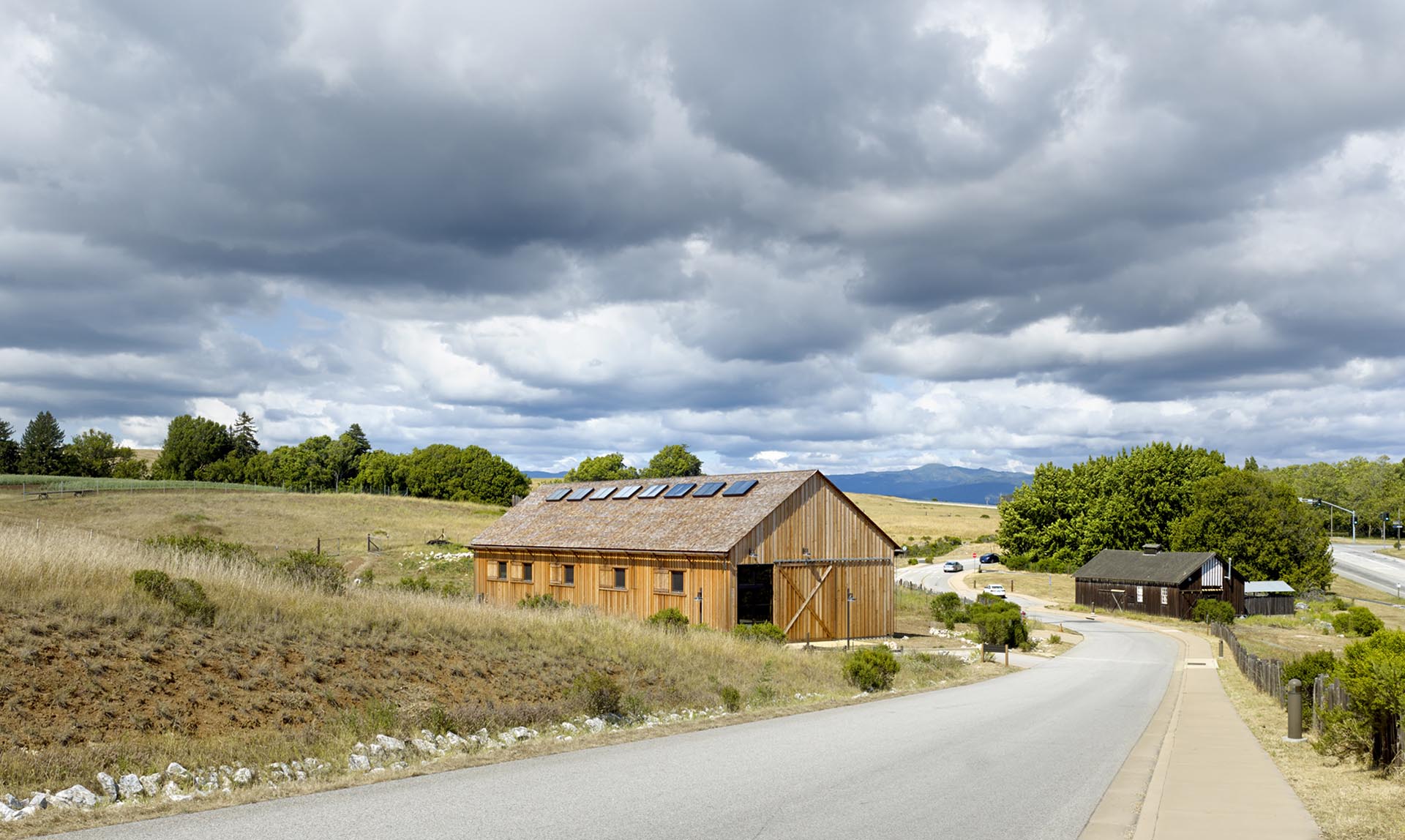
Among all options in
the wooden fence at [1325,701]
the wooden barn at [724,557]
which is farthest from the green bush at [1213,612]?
the wooden fence at [1325,701]

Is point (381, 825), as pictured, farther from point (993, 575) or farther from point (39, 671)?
point (993, 575)

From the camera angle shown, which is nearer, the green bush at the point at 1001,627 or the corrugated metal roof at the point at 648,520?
the corrugated metal roof at the point at 648,520

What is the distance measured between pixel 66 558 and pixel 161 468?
528 ft

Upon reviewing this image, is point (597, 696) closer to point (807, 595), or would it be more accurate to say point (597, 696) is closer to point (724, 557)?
point (724, 557)

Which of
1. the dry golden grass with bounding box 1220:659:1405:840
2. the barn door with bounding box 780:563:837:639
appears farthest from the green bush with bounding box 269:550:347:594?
the dry golden grass with bounding box 1220:659:1405:840

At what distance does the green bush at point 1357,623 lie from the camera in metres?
56.9

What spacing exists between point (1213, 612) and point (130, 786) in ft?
224

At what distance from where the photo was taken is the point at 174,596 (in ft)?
58.2

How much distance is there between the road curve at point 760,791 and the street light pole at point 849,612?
2291 centimetres

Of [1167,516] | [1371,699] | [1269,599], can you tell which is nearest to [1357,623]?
[1269,599]

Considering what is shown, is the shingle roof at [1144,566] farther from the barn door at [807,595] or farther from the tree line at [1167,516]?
the barn door at [807,595]

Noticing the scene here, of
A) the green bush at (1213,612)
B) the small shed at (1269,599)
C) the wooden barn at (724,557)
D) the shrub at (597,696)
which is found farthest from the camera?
the small shed at (1269,599)

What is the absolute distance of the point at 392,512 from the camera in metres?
102

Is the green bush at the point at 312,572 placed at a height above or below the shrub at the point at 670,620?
above
